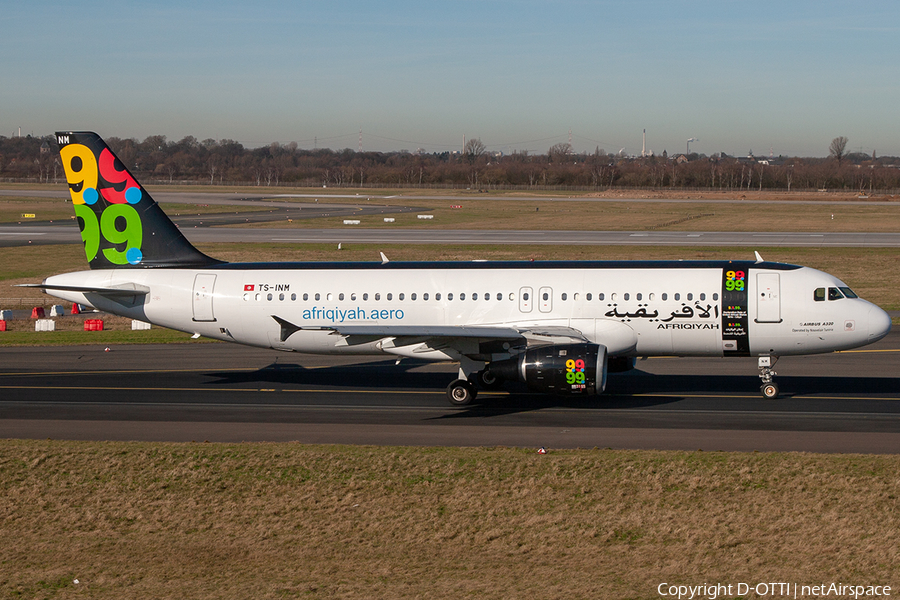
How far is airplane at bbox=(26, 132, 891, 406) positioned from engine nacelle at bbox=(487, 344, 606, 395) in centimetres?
5

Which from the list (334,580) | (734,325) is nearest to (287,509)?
(334,580)

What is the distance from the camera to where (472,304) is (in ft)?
107

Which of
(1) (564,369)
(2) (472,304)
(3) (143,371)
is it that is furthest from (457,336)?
(3) (143,371)

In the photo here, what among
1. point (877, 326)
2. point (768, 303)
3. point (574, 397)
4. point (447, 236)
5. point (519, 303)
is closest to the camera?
point (877, 326)

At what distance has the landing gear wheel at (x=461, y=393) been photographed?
3120 centimetres

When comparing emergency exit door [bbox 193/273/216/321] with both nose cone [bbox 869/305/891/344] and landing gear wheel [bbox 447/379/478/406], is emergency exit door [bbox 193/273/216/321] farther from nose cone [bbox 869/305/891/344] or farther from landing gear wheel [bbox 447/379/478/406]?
nose cone [bbox 869/305/891/344]

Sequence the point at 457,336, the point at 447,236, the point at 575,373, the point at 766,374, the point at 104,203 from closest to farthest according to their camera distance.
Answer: the point at 575,373
the point at 457,336
the point at 766,374
the point at 104,203
the point at 447,236

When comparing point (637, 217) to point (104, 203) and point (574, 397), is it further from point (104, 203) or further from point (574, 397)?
point (104, 203)

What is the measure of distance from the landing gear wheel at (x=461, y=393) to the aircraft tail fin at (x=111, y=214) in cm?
1153

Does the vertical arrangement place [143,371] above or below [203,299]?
below

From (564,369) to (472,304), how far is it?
17.1 ft
